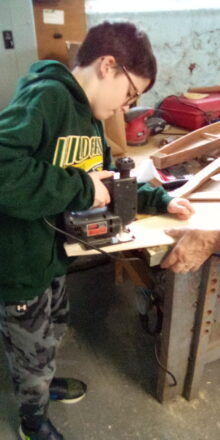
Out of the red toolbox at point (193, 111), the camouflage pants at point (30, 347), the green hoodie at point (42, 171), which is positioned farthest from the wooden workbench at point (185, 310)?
the red toolbox at point (193, 111)

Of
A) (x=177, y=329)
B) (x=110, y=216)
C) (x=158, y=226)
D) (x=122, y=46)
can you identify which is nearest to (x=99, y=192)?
(x=110, y=216)

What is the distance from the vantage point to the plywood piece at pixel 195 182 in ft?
3.44

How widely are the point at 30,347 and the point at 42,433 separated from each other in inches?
16.2

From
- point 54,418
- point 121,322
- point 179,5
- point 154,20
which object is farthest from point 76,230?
point 179,5

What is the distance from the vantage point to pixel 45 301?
99 cm

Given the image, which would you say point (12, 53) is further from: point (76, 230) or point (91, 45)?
point (76, 230)

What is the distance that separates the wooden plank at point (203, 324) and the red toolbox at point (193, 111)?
901 millimetres

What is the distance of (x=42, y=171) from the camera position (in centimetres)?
74

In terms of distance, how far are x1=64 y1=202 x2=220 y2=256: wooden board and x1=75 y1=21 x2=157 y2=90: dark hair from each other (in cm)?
38

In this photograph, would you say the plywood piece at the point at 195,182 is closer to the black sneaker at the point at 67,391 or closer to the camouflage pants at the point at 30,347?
the camouflage pants at the point at 30,347

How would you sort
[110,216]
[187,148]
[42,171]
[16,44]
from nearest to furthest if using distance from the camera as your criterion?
[42,171] → [110,216] → [187,148] → [16,44]

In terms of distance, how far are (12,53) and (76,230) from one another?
104 cm

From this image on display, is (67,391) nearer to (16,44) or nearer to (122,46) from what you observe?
(122,46)

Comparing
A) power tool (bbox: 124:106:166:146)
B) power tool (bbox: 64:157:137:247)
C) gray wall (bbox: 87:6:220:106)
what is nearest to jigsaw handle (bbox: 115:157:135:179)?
power tool (bbox: 64:157:137:247)
